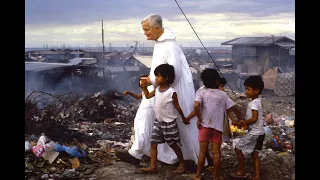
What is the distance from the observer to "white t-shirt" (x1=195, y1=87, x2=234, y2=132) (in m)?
4.50

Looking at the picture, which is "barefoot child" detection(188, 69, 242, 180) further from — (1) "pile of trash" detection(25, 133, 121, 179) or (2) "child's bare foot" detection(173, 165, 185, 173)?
(1) "pile of trash" detection(25, 133, 121, 179)

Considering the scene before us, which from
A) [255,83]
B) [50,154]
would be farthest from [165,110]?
[50,154]

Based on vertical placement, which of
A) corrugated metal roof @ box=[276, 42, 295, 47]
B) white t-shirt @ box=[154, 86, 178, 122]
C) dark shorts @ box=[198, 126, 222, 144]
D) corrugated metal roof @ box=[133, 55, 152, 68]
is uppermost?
corrugated metal roof @ box=[276, 42, 295, 47]

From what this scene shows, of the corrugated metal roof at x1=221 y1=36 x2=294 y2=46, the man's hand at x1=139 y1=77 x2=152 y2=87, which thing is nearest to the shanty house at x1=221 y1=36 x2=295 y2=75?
the corrugated metal roof at x1=221 y1=36 x2=294 y2=46

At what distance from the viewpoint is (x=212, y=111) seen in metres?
4.50

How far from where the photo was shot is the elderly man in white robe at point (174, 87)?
4.92m

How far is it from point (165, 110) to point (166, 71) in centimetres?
40

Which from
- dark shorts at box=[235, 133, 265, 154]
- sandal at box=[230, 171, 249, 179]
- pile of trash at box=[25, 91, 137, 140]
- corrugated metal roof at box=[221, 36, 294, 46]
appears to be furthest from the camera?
pile of trash at box=[25, 91, 137, 140]

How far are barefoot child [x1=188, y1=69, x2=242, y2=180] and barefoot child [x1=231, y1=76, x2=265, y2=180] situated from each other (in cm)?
21

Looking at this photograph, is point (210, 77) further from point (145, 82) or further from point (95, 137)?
point (95, 137)

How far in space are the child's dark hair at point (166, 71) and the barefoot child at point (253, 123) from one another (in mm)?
765

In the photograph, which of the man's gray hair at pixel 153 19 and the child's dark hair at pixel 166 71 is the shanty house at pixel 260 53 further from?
the child's dark hair at pixel 166 71

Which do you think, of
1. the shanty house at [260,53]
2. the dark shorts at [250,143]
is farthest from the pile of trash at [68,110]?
the dark shorts at [250,143]
